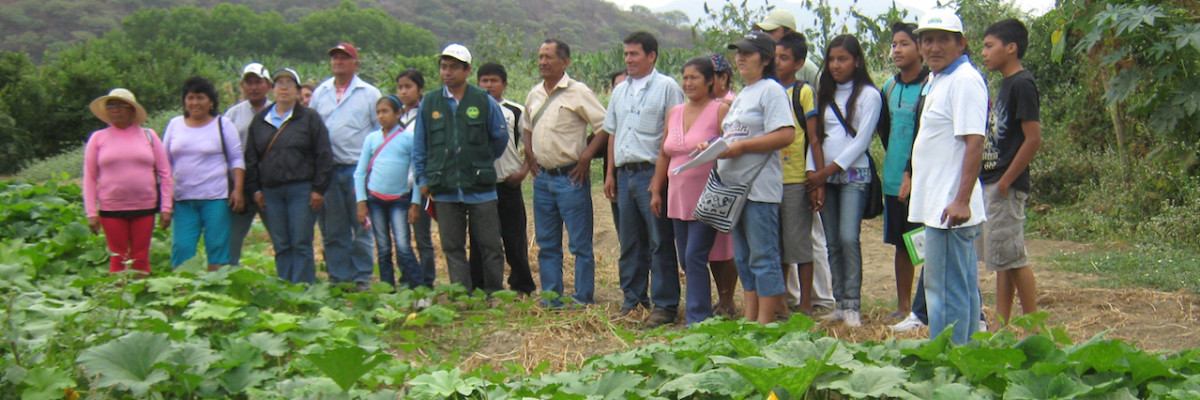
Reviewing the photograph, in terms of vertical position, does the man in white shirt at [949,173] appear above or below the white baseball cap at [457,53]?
below

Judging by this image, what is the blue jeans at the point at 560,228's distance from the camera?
6.47 meters

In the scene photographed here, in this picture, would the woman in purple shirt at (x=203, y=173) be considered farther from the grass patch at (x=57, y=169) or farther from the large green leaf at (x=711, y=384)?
the grass patch at (x=57, y=169)

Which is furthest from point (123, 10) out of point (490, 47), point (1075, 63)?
point (1075, 63)

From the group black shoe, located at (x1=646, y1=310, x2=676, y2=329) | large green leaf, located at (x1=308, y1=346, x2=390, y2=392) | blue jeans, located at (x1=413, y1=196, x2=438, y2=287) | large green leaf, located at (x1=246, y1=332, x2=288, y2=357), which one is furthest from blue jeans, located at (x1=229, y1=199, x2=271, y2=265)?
large green leaf, located at (x1=308, y1=346, x2=390, y2=392)

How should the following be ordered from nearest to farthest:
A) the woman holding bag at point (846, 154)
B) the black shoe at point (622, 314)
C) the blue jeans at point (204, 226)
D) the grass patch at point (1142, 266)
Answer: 1. the woman holding bag at point (846, 154)
2. the black shoe at point (622, 314)
3. the grass patch at point (1142, 266)
4. the blue jeans at point (204, 226)

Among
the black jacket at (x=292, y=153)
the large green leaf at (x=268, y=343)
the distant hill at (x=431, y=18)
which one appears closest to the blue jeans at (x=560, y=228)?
the black jacket at (x=292, y=153)

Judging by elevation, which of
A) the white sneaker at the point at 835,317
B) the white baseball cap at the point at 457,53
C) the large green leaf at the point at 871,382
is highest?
the white baseball cap at the point at 457,53

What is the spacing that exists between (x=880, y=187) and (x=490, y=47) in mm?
19222

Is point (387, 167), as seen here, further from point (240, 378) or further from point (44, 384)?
point (44, 384)

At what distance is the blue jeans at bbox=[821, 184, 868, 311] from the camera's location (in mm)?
5602

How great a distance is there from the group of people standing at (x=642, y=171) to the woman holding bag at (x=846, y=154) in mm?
12

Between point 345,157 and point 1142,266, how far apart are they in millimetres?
5829

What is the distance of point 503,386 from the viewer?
3.82 m

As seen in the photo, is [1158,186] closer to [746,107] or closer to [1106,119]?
[1106,119]
